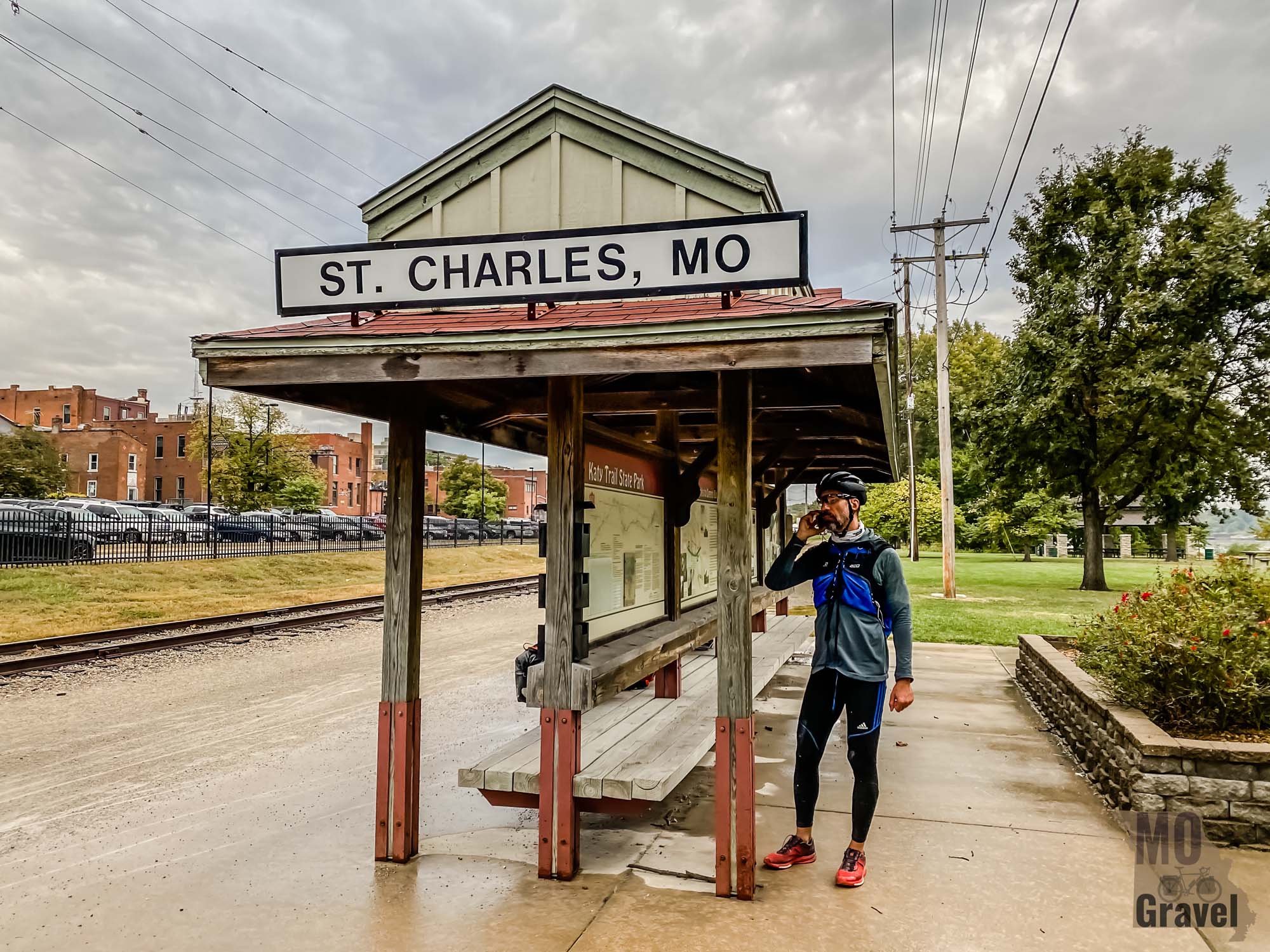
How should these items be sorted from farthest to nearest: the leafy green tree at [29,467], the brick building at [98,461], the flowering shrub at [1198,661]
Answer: the brick building at [98,461]
the leafy green tree at [29,467]
the flowering shrub at [1198,661]

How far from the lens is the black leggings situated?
4.25 m

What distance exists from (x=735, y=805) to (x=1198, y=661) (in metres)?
3.25

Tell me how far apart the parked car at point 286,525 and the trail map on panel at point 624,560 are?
3294 cm

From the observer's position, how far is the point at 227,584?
23984 mm

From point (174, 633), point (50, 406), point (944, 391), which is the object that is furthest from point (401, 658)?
point (50, 406)

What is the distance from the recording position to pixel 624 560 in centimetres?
564

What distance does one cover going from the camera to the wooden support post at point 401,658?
460 cm

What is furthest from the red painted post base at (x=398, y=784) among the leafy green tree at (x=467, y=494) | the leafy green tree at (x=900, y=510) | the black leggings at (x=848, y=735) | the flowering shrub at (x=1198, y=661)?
the leafy green tree at (x=467, y=494)

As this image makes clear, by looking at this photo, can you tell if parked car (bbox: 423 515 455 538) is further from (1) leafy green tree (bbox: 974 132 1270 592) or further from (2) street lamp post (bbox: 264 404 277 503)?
(1) leafy green tree (bbox: 974 132 1270 592)

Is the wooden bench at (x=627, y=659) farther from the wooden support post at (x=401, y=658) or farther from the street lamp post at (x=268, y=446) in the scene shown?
the street lamp post at (x=268, y=446)

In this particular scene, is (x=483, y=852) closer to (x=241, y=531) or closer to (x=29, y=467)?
(x=241, y=531)

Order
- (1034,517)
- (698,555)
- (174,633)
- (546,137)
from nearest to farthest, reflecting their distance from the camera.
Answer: (546,137), (698,555), (174,633), (1034,517)

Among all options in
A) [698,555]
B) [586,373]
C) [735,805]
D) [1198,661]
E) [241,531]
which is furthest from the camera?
[241,531]

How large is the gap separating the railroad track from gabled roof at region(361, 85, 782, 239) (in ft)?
29.2
